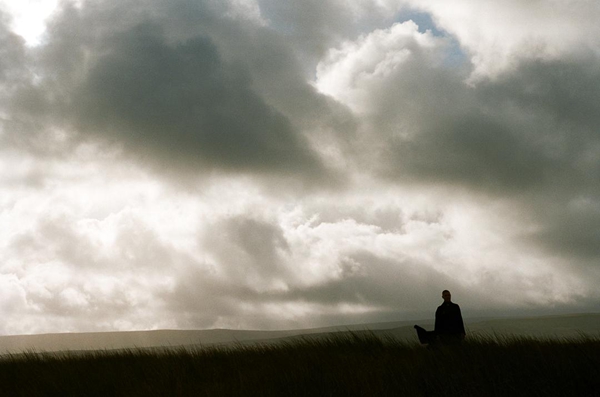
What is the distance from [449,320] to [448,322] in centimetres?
4

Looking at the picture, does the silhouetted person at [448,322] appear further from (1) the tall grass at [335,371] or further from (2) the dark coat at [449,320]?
(1) the tall grass at [335,371]

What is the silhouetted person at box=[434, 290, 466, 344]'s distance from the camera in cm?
996

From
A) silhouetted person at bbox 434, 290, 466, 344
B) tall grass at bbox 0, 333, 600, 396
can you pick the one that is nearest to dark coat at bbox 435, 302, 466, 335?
silhouetted person at bbox 434, 290, 466, 344

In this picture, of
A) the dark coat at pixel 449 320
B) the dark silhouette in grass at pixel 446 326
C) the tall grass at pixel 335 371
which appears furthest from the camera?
the dark coat at pixel 449 320

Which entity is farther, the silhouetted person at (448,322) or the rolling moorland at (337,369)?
the silhouetted person at (448,322)

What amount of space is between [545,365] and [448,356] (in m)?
1.45

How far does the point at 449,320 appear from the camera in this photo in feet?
33.1

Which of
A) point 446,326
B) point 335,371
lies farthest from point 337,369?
point 446,326

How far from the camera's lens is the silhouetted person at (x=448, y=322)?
392 inches

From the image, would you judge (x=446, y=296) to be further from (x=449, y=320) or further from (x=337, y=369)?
(x=337, y=369)

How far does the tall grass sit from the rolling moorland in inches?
0.7

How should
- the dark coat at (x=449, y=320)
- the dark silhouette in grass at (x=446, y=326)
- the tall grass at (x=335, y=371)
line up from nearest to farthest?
the tall grass at (x=335, y=371) → the dark silhouette in grass at (x=446, y=326) → the dark coat at (x=449, y=320)

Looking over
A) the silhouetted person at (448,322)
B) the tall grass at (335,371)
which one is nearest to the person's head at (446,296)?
the silhouetted person at (448,322)

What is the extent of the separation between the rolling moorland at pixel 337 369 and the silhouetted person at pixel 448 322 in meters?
0.34
